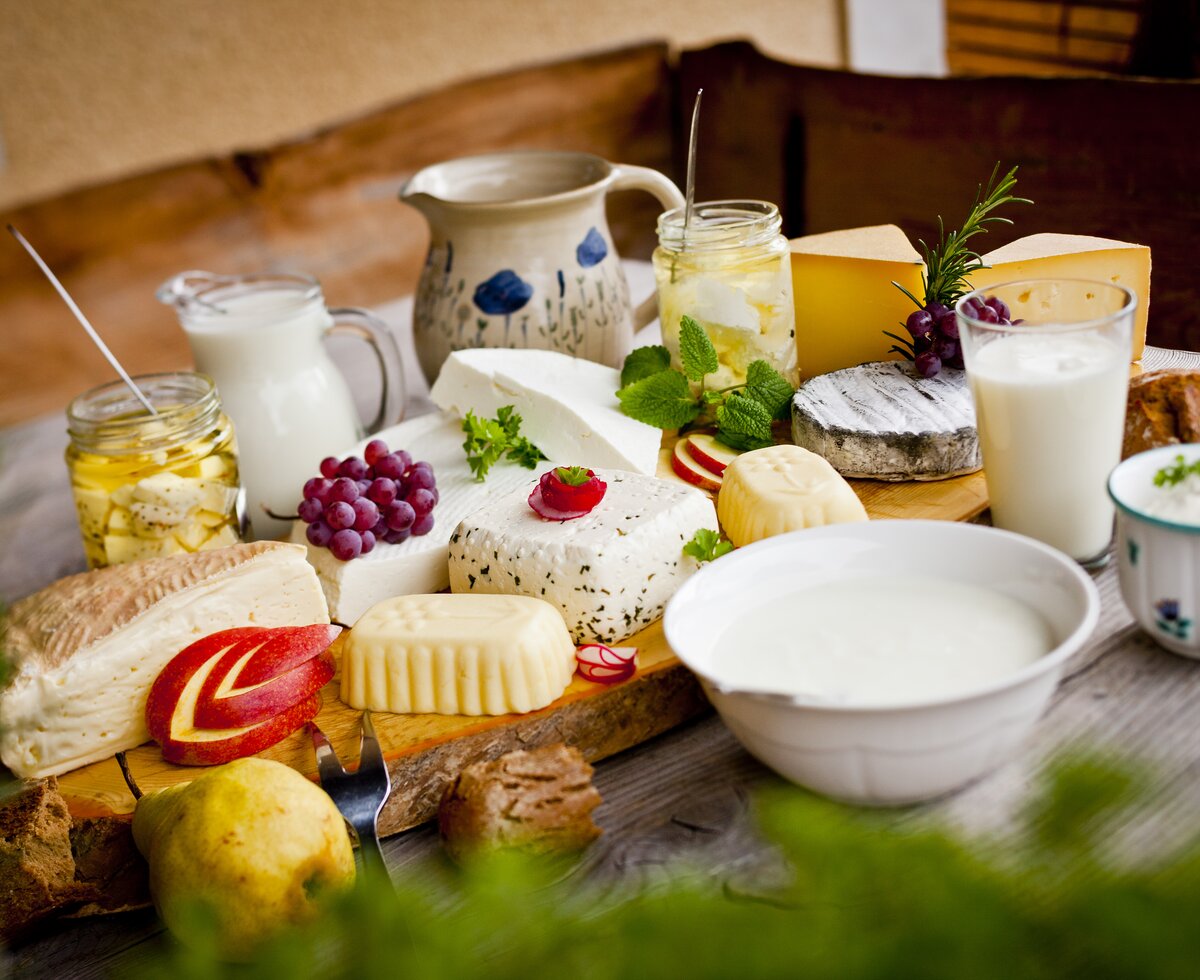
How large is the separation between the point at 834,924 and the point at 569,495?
2.86 ft

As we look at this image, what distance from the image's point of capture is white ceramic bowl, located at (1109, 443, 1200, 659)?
945mm

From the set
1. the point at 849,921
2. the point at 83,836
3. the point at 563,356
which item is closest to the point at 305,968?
the point at 849,921

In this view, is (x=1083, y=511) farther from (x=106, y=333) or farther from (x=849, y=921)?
(x=106, y=333)

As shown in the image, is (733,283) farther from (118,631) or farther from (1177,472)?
(118,631)

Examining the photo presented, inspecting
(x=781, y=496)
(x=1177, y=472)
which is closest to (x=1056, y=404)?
(x=1177, y=472)

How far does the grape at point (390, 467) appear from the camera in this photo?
1356mm

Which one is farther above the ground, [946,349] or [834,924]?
[834,924]

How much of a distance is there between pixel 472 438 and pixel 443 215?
0.38 m

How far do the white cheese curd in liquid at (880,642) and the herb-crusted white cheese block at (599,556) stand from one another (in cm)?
20

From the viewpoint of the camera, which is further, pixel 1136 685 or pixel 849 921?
pixel 1136 685

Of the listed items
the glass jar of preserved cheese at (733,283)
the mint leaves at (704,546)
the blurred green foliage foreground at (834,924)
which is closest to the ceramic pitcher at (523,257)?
the glass jar of preserved cheese at (733,283)

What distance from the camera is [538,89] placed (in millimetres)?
3254

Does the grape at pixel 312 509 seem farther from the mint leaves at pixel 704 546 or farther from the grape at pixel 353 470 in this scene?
the mint leaves at pixel 704 546

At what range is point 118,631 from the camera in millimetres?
1102
